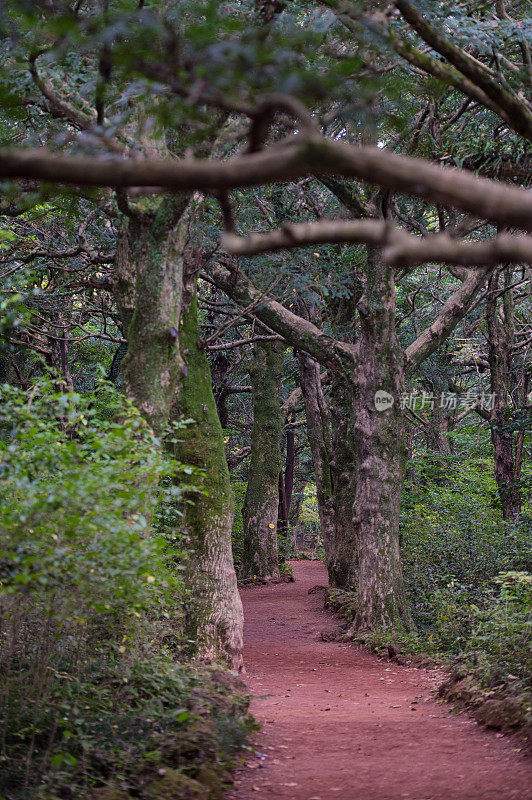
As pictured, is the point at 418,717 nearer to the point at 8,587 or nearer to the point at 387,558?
the point at 387,558

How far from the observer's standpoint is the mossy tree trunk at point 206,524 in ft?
26.8

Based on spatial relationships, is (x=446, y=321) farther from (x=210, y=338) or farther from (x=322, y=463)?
(x=322, y=463)

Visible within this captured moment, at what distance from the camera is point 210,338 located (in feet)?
30.7

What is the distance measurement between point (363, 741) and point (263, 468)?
12.4 meters

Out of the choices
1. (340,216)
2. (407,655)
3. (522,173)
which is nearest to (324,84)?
(522,173)

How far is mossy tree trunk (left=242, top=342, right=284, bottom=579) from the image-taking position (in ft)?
61.0

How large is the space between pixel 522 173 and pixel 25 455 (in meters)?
7.55

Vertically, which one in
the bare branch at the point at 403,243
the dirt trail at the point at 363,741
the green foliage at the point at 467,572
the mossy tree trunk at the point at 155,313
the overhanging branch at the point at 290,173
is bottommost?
the dirt trail at the point at 363,741

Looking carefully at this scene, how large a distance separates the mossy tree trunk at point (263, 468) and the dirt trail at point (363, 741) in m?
7.56

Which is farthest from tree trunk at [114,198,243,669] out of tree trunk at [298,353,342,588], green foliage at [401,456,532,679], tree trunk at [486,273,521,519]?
tree trunk at [298,353,342,588]

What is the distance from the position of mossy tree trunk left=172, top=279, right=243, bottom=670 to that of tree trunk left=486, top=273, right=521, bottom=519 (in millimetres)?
6695

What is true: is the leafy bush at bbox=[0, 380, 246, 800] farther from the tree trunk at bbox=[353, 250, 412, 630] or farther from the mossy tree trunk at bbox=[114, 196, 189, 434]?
the tree trunk at bbox=[353, 250, 412, 630]

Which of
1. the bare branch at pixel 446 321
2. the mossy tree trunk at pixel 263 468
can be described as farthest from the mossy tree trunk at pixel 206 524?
the mossy tree trunk at pixel 263 468

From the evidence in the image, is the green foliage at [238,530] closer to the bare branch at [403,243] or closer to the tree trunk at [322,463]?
the tree trunk at [322,463]
